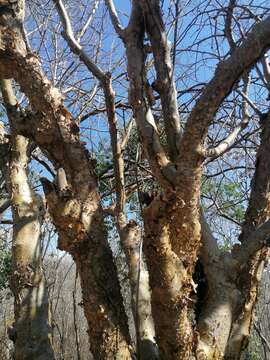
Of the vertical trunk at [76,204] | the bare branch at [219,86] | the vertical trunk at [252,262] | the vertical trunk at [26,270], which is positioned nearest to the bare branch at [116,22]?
the vertical trunk at [76,204]

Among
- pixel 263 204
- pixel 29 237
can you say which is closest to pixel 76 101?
pixel 29 237

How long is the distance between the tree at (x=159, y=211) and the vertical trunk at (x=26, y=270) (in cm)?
70

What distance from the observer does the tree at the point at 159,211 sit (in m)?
1.90

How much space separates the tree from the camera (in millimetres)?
1898

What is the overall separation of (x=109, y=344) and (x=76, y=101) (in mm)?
3868

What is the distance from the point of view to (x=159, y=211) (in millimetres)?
1777

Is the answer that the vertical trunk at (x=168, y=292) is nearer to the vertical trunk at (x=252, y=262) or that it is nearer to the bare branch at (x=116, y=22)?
the vertical trunk at (x=252, y=262)

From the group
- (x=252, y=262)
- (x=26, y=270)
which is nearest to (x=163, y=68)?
(x=252, y=262)

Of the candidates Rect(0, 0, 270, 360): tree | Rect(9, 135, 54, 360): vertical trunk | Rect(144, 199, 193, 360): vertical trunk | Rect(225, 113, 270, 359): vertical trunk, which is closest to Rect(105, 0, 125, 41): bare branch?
Rect(0, 0, 270, 360): tree

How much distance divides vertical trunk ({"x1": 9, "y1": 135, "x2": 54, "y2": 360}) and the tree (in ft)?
2.28

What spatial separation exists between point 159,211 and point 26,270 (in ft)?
5.48

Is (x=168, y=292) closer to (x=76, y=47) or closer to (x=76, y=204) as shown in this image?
(x=76, y=204)

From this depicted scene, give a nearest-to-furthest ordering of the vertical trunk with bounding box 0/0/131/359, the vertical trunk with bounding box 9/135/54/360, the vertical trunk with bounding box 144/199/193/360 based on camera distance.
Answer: the vertical trunk with bounding box 144/199/193/360 → the vertical trunk with bounding box 0/0/131/359 → the vertical trunk with bounding box 9/135/54/360

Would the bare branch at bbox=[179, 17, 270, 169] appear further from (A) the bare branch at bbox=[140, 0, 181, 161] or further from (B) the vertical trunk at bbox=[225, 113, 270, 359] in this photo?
(B) the vertical trunk at bbox=[225, 113, 270, 359]
